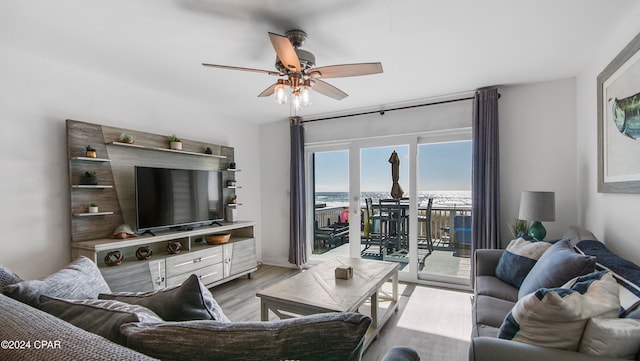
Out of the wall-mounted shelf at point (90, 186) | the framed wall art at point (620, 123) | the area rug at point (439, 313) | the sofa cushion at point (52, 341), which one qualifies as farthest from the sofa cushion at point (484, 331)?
the wall-mounted shelf at point (90, 186)

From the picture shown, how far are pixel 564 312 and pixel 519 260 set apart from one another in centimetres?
134

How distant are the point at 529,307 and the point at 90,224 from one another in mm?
3564

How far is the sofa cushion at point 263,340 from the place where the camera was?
65 centimetres

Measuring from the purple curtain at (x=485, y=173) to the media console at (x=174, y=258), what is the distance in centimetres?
295

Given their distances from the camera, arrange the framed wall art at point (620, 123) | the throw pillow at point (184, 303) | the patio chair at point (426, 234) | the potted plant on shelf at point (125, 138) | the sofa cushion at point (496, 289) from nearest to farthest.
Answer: the throw pillow at point (184, 303) < the framed wall art at point (620, 123) < the sofa cushion at point (496, 289) < the potted plant on shelf at point (125, 138) < the patio chair at point (426, 234)

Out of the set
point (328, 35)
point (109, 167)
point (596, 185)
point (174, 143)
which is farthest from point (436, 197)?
point (109, 167)

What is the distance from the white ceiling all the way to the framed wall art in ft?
1.09

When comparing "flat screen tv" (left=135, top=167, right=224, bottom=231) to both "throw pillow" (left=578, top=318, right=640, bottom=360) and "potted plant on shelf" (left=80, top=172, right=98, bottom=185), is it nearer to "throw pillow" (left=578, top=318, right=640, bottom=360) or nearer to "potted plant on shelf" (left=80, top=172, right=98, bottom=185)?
"potted plant on shelf" (left=80, top=172, right=98, bottom=185)

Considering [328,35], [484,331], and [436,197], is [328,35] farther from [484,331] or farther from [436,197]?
[436,197]

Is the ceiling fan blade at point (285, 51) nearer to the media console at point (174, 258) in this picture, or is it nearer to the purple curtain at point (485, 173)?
the media console at point (174, 258)

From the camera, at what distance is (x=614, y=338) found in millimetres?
1055

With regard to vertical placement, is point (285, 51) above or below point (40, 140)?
above

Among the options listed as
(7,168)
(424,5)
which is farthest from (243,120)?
(424,5)

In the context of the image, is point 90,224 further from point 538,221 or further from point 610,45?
point 610,45
